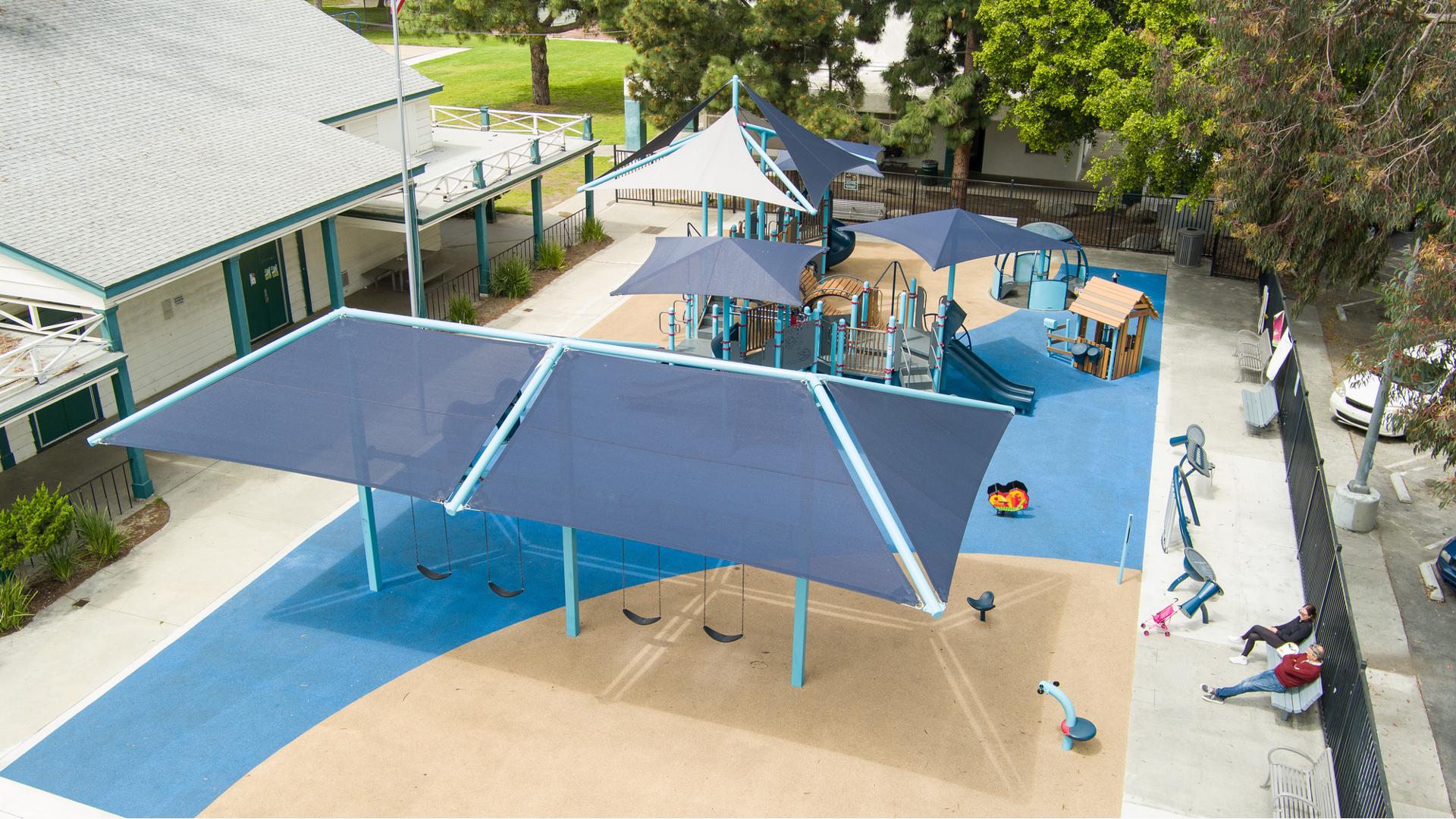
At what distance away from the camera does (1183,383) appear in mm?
23141

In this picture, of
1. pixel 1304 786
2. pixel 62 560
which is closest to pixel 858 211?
pixel 62 560

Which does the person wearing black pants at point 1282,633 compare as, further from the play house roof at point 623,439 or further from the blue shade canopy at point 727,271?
the blue shade canopy at point 727,271

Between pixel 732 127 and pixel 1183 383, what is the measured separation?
37.1ft

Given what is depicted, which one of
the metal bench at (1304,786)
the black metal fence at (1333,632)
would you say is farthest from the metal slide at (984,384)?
the metal bench at (1304,786)

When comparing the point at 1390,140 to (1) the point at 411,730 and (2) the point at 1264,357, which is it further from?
(1) the point at 411,730

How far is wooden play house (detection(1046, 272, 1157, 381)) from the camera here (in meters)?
23.1

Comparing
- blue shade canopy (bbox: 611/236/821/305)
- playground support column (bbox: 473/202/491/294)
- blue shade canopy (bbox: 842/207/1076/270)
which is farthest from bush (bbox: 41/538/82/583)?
blue shade canopy (bbox: 842/207/1076/270)

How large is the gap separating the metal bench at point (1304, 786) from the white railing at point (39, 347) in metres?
16.9

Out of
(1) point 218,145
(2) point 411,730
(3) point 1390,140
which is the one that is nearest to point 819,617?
(2) point 411,730

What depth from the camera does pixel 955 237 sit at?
2288 centimetres

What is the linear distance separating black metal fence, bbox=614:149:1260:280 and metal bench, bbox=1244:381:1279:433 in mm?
9921

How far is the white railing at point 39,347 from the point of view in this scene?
1602 centimetres

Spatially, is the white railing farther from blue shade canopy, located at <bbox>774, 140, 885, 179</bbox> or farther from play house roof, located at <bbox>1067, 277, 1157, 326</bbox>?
play house roof, located at <bbox>1067, 277, 1157, 326</bbox>

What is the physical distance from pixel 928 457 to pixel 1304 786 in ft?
17.4
